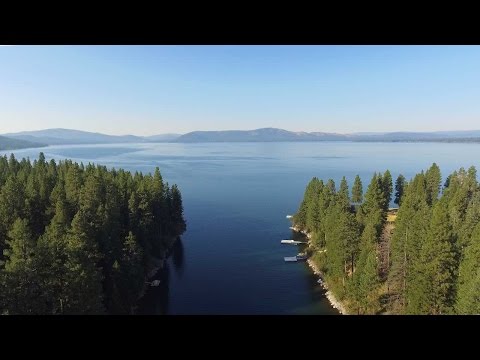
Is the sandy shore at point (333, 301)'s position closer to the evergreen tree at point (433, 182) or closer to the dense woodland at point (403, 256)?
the dense woodland at point (403, 256)

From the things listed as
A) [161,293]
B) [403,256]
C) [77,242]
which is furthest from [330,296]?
[77,242]

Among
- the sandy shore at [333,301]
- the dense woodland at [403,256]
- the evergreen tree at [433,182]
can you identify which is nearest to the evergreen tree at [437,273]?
the dense woodland at [403,256]

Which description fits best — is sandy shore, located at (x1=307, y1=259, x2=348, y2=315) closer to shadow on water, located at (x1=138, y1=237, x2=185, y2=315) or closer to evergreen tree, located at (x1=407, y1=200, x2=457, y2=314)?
evergreen tree, located at (x1=407, y1=200, x2=457, y2=314)

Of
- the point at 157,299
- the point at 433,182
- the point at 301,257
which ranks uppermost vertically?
the point at 433,182

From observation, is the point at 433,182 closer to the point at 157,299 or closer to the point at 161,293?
the point at 161,293
